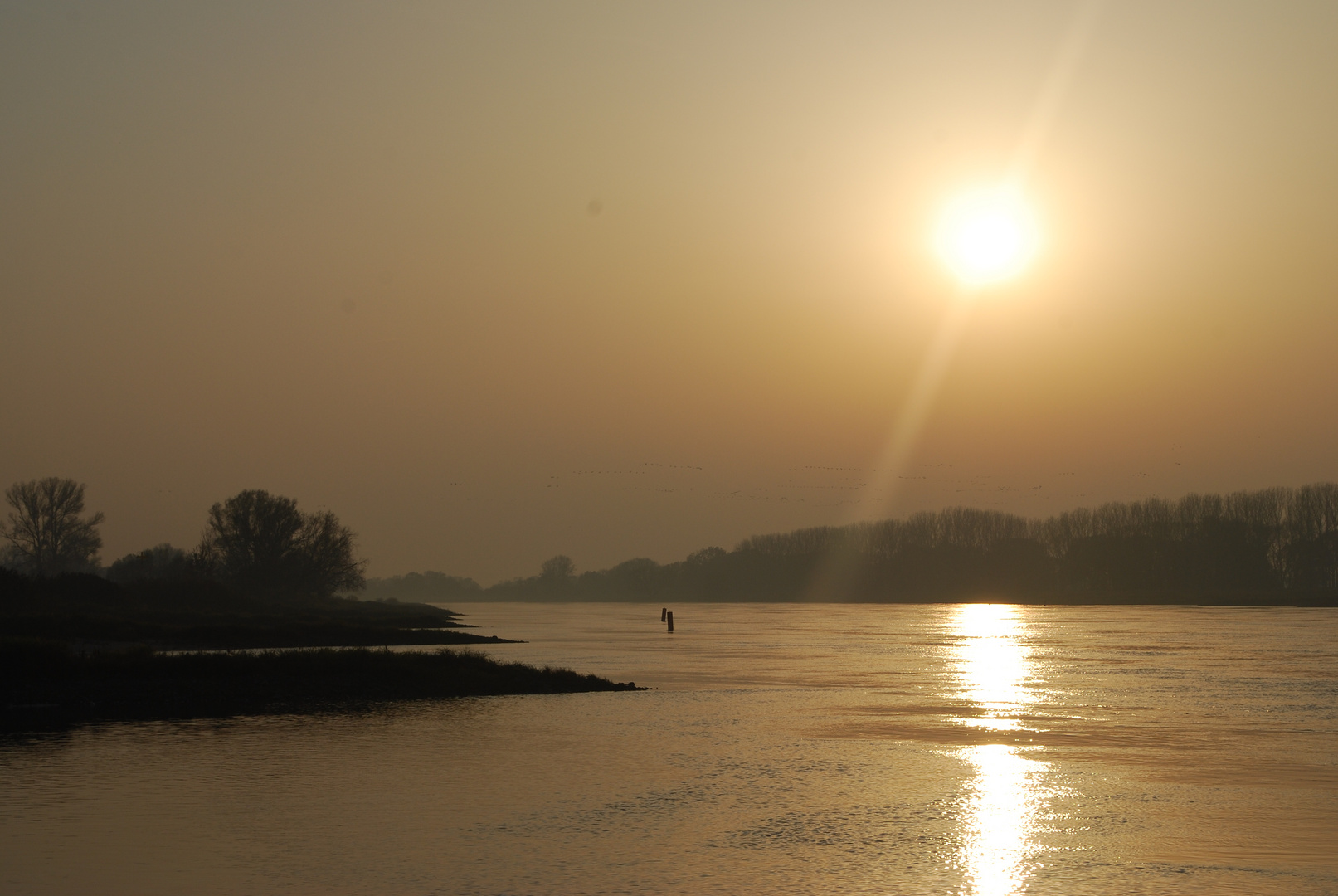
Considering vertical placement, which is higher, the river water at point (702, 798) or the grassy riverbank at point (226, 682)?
the grassy riverbank at point (226, 682)

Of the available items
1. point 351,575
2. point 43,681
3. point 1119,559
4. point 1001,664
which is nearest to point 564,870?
point 43,681

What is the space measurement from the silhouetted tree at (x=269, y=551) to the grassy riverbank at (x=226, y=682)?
87.3 metres

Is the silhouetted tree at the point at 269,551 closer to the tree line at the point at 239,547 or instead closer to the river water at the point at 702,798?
the tree line at the point at 239,547

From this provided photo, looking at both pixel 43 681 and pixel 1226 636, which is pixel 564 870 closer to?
pixel 43 681

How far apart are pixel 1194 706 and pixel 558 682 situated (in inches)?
798

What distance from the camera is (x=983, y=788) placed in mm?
20688

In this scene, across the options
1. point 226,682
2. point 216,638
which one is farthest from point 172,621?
point 226,682

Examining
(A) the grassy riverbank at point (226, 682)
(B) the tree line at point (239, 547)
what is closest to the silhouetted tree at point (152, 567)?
(B) the tree line at point (239, 547)

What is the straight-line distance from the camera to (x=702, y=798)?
65.4 ft

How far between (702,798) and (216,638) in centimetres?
4516

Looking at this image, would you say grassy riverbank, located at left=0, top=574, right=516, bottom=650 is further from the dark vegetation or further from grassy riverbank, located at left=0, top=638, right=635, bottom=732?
grassy riverbank, located at left=0, top=638, right=635, bottom=732

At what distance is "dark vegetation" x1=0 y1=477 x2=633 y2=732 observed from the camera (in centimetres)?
3219

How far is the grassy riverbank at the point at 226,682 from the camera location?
30.6 metres

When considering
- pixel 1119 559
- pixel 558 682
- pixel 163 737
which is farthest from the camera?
pixel 1119 559
